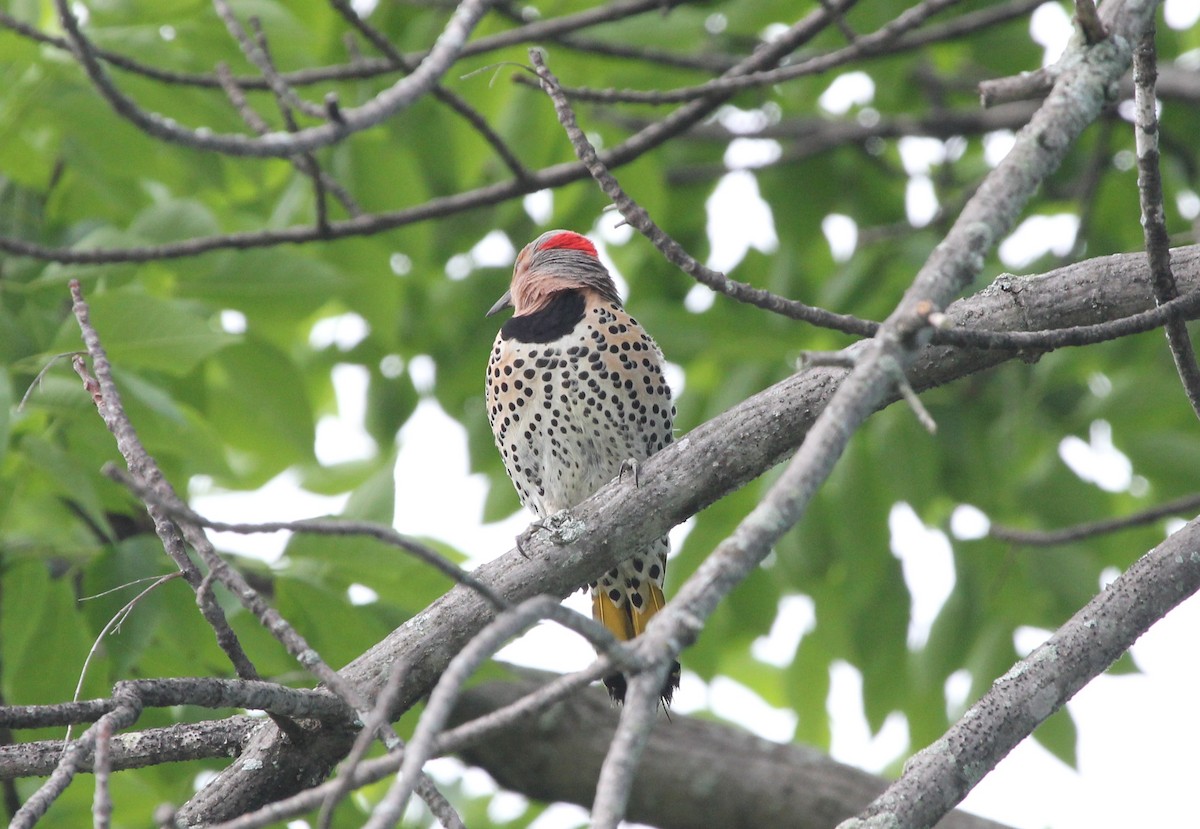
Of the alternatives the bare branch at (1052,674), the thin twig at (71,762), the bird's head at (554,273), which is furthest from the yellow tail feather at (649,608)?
the thin twig at (71,762)

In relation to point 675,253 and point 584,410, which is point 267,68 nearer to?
point 675,253

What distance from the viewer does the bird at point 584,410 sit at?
15.5 ft

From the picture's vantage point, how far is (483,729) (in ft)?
5.65

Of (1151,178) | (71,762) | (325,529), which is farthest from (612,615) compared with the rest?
(325,529)

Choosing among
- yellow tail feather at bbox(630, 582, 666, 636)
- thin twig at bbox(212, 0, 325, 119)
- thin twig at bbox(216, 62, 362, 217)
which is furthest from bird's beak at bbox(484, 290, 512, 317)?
thin twig at bbox(212, 0, 325, 119)

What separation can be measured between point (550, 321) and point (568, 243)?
663 millimetres

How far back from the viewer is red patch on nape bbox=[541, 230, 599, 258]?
18.0 feet

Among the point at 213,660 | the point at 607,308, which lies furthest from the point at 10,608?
the point at 607,308

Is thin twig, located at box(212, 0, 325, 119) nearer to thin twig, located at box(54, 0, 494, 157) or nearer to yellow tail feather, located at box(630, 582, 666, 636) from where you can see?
thin twig, located at box(54, 0, 494, 157)

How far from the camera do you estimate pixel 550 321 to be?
4961mm

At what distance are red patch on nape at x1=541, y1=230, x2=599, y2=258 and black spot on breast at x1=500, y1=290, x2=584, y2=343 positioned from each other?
45 centimetres

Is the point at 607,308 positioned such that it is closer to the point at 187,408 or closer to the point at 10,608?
the point at 187,408

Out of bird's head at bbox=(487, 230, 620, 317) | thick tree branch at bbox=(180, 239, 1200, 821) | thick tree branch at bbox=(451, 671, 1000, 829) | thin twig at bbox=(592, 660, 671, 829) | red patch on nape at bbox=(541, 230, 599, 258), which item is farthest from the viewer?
red patch on nape at bbox=(541, 230, 599, 258)

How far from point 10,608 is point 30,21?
78.8 inches
